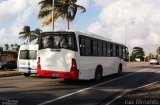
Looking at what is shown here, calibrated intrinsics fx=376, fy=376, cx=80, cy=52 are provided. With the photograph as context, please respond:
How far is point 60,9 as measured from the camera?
1615 inches

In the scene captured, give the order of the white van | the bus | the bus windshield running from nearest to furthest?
the bus
the bus windshield
the white van

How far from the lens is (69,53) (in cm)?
1930

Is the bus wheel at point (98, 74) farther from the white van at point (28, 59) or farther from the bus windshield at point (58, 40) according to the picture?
the white van at point (28, 59)

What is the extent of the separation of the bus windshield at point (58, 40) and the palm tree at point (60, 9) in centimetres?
2052

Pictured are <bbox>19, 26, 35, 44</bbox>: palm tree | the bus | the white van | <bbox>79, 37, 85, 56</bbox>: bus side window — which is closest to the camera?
the bus

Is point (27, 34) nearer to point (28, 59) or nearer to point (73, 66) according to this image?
point (28, 59)

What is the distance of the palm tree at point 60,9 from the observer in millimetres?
40781

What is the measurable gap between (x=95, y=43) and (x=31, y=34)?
72.2 metres

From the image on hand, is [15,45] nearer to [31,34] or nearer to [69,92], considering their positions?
[31,34]

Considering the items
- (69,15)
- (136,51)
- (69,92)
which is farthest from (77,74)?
(136,51)

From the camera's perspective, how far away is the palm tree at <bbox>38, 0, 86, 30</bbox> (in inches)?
1606

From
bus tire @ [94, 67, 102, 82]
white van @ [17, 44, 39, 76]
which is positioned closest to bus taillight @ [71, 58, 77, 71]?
bus tire @ [94, 67, 102, 82]

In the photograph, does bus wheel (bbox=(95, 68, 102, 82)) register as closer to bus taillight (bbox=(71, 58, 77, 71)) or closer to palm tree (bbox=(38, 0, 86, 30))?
bus taillight (bbox=(71, 58, 77, 71))

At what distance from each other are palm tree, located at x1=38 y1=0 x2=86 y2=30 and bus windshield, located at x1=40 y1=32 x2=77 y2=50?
20517 mm
